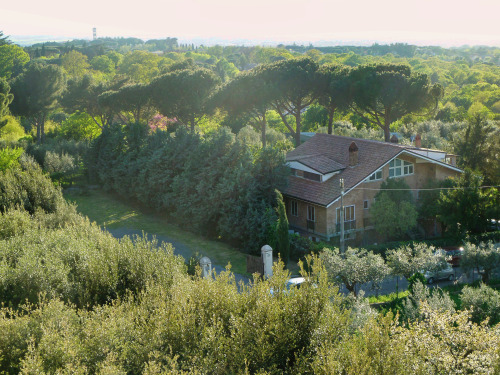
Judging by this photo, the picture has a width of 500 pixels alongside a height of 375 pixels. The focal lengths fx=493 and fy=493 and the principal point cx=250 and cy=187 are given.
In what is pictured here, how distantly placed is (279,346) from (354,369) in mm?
1732

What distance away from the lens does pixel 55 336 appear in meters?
8.60

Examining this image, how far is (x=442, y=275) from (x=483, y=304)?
653 centimetres

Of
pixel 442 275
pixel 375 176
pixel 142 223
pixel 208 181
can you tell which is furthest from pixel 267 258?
pixel 142 223

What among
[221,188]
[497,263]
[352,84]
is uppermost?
[352,84]

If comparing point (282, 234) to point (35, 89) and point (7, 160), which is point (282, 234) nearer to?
point (7, 160)

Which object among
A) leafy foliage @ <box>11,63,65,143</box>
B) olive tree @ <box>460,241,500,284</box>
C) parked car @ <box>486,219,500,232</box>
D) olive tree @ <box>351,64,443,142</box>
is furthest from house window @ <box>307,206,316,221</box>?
leafy foliage @ <box>11,63,65,143</box>

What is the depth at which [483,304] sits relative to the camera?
16.1 metres

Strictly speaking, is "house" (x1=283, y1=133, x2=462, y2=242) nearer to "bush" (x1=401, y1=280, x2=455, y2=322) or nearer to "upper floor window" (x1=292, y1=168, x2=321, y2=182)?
"upper floor window" (x1=292, y1=168, x2=321, y2=182)

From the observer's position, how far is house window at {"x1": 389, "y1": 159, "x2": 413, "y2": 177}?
28383mm

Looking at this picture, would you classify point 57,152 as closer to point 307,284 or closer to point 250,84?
point 250,84

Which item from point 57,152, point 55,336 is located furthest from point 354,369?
point 57,152

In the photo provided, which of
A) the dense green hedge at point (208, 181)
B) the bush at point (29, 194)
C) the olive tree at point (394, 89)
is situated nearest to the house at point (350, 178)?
the dense green hedge at point (208, 181)

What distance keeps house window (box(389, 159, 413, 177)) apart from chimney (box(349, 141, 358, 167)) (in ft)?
6.60

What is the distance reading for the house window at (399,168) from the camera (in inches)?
1117
